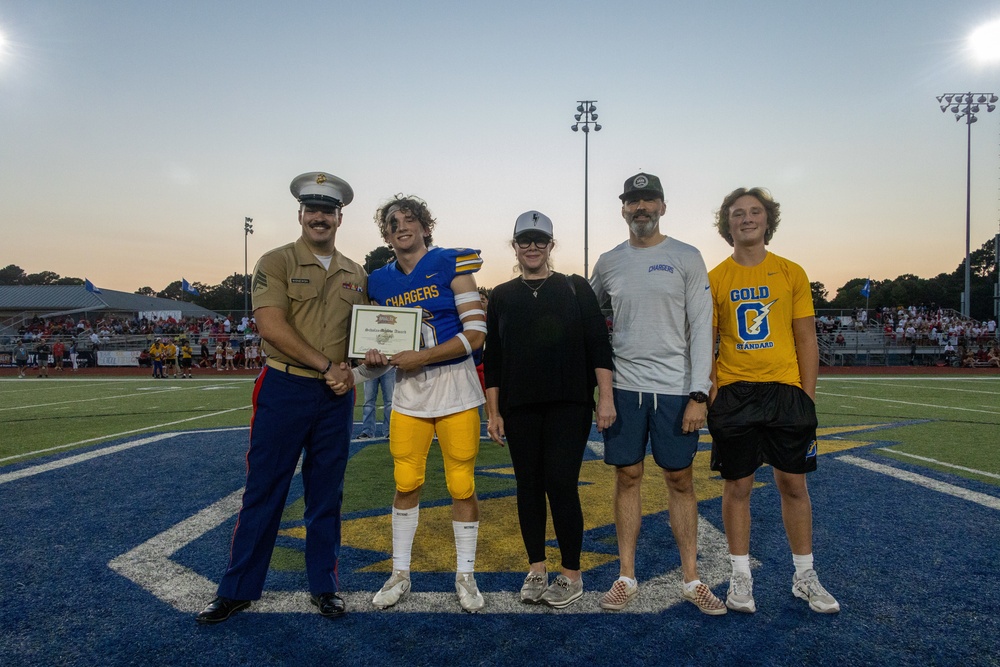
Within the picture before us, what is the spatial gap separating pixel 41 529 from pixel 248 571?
240cm

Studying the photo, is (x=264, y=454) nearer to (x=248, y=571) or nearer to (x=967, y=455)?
(x=248, y=571)

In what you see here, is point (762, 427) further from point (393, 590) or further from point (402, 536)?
point (393, 590)

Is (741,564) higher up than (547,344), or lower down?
lower down

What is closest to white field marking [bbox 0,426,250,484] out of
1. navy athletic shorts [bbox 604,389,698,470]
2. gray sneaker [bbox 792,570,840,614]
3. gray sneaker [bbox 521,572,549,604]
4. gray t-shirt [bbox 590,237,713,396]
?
gray sneaker [bbox 521,572,549,604]

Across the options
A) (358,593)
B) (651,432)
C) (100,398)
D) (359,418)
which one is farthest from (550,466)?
(100,398)

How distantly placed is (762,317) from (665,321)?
52 cm

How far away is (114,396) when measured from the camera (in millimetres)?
14398

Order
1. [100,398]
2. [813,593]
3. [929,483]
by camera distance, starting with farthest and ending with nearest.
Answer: [100,398]
[929,483]
[813,593]

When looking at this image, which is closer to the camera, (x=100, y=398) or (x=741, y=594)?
(x=741, y=594)

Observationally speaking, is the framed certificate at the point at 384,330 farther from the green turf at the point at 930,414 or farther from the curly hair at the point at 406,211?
the green turf at the point at 930,414

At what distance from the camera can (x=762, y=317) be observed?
3002 mm

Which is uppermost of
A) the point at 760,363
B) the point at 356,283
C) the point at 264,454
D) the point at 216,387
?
the point at 356,283

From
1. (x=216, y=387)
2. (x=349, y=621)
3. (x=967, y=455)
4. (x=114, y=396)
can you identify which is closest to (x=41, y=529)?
(x=349, y=621)

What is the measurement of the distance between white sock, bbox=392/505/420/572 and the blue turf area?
0.26 metres
